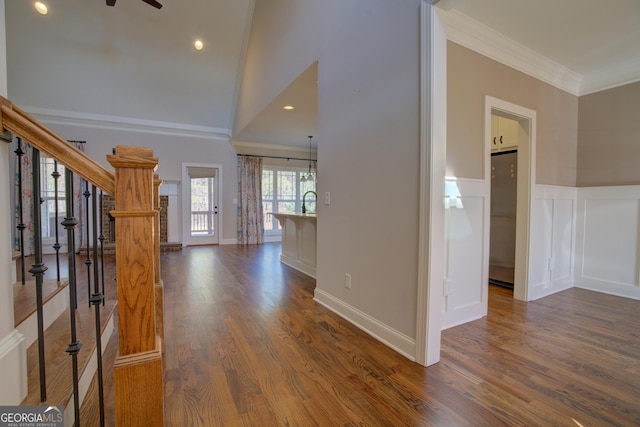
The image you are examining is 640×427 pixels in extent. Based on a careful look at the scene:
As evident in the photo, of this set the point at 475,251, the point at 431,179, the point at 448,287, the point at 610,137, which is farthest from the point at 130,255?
the point at 610,137

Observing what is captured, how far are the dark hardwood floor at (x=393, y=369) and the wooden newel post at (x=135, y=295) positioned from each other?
548 mm

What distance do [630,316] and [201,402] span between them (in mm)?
3725

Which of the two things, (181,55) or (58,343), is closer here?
(58,343)

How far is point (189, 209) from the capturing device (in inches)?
267

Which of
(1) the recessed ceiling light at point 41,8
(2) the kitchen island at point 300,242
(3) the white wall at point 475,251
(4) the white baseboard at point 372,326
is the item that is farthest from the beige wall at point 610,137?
(1) the recessed ceiling light at point 41,8

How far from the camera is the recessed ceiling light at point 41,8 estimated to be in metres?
4.14

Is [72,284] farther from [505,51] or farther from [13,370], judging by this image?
[505,51]

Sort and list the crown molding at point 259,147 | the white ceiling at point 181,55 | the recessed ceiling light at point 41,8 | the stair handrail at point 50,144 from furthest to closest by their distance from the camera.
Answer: the crown molding at point 259,147 → the recessed ceiling light at point 41,8 → the white ceiling at point 181,55 → the stair handrail at point 50,144

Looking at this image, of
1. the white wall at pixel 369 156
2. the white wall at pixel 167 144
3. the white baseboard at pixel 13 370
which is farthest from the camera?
the white wall at pixel 167 144

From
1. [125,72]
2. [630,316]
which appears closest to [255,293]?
[630,316]

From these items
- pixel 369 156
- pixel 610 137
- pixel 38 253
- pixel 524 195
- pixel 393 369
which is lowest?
pixel 393 369

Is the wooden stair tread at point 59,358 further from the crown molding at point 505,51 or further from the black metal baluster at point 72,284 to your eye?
the crown molding at point 505,51

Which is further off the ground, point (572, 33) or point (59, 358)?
point (572, 33)

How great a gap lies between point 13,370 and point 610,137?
535 centimetres
